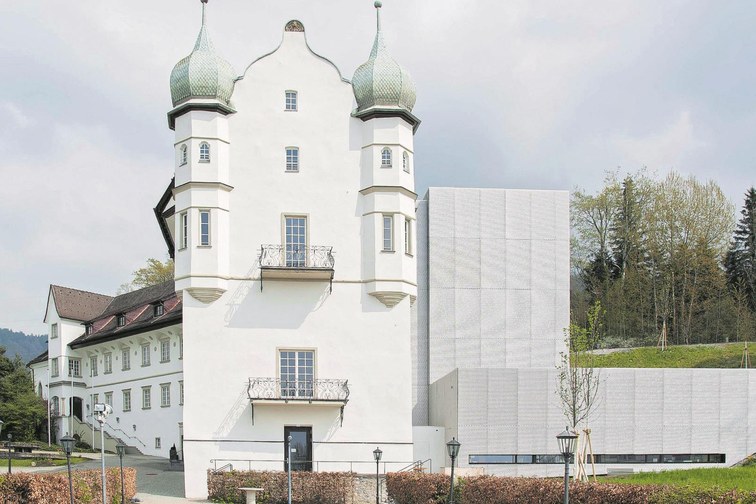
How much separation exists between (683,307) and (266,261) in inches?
1671

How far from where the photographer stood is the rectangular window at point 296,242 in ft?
111

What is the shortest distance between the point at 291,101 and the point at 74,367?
30.8 m

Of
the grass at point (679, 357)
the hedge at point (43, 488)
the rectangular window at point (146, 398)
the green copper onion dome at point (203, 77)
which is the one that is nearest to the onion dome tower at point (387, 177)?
the green copper onion dome at point (203, 77)

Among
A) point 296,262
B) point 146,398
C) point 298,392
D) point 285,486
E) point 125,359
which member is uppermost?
point 296,262

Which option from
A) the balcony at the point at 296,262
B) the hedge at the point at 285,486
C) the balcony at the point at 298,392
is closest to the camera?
the hedge at the point at 285,486

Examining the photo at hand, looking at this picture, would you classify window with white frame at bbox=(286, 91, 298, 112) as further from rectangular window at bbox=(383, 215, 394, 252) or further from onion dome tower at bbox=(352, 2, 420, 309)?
rectangular window at bbox=(383, 215, 394, 252)

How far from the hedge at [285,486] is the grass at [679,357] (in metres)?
29.9

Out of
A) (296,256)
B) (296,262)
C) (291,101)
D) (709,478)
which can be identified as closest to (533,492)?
(709,478)

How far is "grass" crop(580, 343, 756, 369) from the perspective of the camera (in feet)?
191

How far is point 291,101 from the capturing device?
34.8m

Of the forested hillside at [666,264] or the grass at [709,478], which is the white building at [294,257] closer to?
the grass at [709,478]

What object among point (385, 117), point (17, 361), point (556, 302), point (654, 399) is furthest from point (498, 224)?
point (17, 361)

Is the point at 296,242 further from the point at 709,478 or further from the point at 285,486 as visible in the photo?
the point at 709,478

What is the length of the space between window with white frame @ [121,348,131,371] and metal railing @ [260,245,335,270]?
73.2 ft
